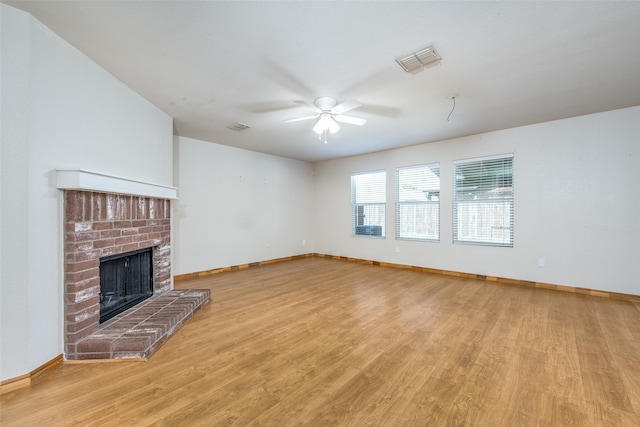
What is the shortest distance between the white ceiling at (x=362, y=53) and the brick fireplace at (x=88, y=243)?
4.24 ft

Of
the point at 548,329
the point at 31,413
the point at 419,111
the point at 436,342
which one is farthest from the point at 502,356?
the point at 31,413

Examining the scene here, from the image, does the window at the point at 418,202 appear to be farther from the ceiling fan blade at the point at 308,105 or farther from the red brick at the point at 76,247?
the red brick at the point at 76,247

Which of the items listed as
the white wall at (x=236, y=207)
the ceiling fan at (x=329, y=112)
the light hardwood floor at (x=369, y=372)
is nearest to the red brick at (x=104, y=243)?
the light hardwood floor at (x=369, y=372)

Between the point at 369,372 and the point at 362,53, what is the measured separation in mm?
2572

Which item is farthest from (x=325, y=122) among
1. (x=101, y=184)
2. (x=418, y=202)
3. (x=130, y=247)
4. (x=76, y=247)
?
(x=418, y=202)

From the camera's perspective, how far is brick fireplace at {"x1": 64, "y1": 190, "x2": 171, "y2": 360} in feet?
7.09

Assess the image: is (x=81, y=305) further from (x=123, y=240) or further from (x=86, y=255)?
(x=123, y=240)

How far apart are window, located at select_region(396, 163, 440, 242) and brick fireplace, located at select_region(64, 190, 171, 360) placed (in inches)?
186

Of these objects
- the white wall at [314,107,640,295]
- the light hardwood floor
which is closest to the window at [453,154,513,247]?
the white wall at [314,107,640,295]

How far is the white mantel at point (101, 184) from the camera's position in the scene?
6.93 ft

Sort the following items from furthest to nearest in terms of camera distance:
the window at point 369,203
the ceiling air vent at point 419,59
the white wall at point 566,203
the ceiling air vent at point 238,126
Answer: the window at point 369,203, the ceiling air vent at point 238,126, the white wall at point 566,203, the ceiling air vent at point 419,59

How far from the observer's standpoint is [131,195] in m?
2.91

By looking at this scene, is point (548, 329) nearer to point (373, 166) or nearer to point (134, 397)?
point (134, 397)

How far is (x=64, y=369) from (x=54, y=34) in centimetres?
259
